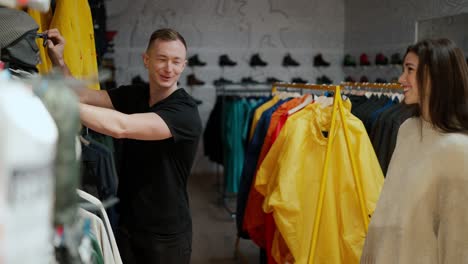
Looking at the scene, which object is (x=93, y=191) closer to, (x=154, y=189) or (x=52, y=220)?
(x=154, y=189)

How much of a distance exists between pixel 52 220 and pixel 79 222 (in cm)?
6

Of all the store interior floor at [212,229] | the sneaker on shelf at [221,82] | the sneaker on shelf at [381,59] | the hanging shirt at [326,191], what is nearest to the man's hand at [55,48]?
the hanging shirt at [326,191]

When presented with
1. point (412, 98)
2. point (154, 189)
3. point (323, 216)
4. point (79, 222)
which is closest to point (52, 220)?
point (79, 222)

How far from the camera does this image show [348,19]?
764 centimetres

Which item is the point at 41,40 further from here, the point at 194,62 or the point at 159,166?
the point at 194,62

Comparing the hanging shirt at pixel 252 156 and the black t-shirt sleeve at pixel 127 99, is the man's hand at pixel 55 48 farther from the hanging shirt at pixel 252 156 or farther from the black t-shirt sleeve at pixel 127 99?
the hanging shirt at pixel 252 156

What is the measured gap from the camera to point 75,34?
231 cm

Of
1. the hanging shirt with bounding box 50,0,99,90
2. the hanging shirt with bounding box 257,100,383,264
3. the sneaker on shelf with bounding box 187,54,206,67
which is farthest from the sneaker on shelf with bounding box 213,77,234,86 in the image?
the hanging shirt with bounding box 50,0,99,90

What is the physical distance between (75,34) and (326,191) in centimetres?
152

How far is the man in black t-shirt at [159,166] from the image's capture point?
2012 mm

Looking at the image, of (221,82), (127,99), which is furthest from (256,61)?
(127,99)

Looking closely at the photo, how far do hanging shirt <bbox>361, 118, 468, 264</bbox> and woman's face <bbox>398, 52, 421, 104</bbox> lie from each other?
10 cm

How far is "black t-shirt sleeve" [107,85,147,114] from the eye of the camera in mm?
2180

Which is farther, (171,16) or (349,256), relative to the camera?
(171,16)
